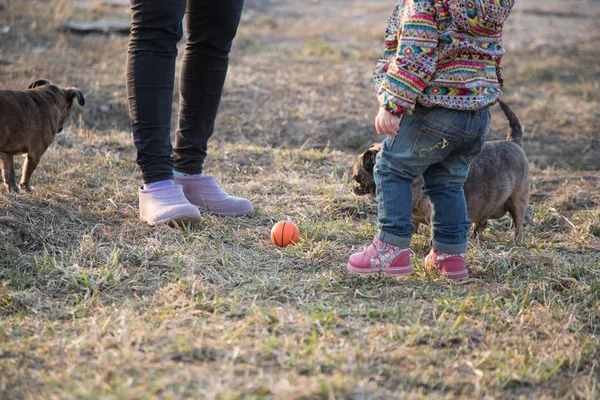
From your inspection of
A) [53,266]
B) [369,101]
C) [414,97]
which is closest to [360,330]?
[414,97]

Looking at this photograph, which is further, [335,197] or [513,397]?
[335,197]

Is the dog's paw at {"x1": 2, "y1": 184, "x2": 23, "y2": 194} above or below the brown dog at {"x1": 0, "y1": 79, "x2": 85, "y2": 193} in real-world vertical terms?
below

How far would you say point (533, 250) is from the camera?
3.97m

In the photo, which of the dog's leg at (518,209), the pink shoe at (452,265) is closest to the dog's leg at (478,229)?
the dog's leg at (518,209)

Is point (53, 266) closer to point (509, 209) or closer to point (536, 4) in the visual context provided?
point (509, 209)

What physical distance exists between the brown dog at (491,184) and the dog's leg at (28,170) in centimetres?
236

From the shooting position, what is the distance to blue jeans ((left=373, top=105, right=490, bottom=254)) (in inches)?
123

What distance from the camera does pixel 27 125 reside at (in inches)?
187

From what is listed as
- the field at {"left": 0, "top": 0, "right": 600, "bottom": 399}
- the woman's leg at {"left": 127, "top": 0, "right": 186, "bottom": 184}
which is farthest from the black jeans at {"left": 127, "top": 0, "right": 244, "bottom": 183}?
the field at {"left": 0, "top": 0, "right": 600, "bottom": 399}

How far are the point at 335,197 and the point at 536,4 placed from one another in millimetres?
15922

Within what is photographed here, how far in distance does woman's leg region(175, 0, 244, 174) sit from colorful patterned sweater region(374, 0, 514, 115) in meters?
1.27

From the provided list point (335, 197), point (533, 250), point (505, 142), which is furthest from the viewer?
point (335, 197)

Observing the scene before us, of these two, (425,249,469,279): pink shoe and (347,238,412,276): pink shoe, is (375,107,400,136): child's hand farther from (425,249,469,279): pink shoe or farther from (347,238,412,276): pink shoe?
(425,249,469,279): pink shoe

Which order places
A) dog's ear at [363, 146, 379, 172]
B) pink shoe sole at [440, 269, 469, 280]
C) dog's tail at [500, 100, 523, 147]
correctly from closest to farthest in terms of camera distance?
pink shoe sole at [440, 269, 469, 280] → dog's ear at [363, 146, 379, 172] → dog's tail at [500, 100, 523, 147]
